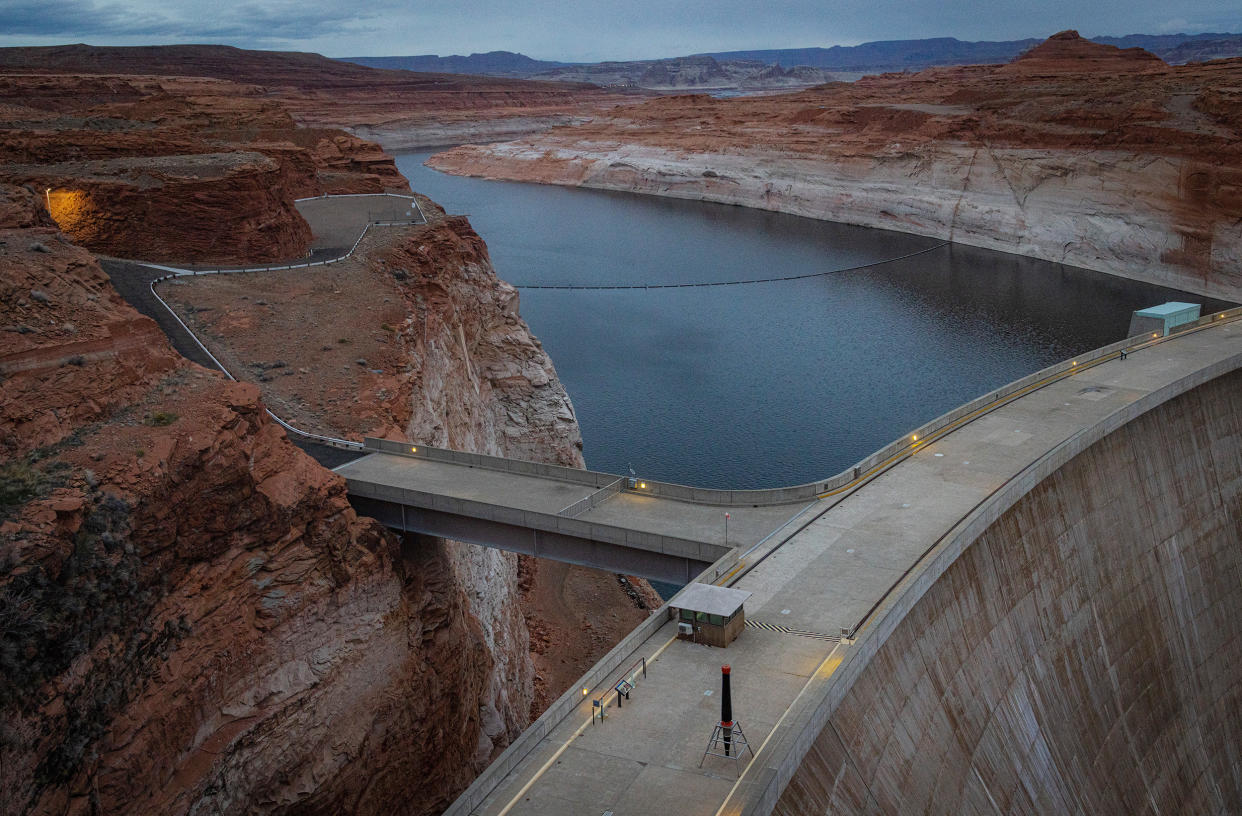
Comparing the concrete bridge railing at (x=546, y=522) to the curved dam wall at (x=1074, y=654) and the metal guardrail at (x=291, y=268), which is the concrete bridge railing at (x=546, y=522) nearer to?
the metal guardrail at (x=291, y=268)

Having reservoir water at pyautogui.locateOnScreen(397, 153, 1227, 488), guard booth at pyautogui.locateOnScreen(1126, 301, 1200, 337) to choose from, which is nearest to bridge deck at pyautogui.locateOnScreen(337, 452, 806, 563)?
reservoir water at pyautogui.locateOnScreen(397, 153, 1227, 488)

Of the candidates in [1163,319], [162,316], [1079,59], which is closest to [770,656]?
[162,316]

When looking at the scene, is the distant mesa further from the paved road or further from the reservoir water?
→ the paved road

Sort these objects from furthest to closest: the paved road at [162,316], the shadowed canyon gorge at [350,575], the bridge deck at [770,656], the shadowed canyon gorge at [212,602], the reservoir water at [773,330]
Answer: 1. the reservoir water at [773,330]
2. the paved road at [162,316]
3. the shadowed canyon gorge at [350,575]
4. the shadowed canyon gorge at [212,602]
5. the bridge deck at [770,656]


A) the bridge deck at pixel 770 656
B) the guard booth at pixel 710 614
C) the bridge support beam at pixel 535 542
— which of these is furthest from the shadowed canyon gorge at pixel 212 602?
the guard booth at pixel 710 614

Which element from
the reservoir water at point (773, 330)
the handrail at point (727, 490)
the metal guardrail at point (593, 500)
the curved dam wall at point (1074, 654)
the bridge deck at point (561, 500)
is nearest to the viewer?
the curved dam wall at point (1074, 654)
